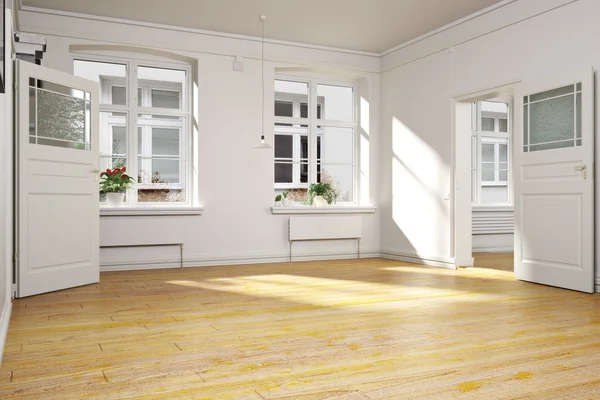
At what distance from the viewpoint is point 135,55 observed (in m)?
6.54

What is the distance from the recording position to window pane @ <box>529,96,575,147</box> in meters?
4.93

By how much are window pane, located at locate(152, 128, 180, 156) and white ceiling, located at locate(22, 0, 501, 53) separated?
4.14 ft

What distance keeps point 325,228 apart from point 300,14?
2.69 m

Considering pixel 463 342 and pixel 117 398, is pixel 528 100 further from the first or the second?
pixel 117 398

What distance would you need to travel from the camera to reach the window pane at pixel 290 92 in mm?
A: 7453

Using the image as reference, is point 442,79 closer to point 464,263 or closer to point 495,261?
point 464,263

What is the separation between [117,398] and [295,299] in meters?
2.32

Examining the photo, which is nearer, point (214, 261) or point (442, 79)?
point (442, 79)

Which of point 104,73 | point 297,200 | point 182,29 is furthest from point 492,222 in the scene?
point 104,73

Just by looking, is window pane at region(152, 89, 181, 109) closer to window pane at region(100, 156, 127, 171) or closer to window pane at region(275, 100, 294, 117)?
window pane at region(100, 156, 127, 171)

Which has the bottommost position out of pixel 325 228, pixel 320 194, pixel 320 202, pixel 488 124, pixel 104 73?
pixel 325 228

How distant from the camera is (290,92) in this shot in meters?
7.52

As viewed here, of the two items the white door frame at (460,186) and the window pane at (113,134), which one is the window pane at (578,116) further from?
the window pane at (113,134)

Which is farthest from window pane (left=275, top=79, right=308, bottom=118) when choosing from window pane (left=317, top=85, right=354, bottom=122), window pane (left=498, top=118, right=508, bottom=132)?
window pane (left=498, top=118, right=508, bottom=132)
